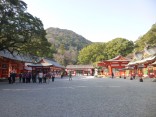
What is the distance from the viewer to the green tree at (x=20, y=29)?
29719mm

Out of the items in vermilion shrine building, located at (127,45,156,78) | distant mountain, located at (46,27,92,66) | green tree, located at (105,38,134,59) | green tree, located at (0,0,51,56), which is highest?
distant mountain, located at (46,27,92,66)

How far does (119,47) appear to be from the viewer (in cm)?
9894

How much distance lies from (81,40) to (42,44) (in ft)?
543

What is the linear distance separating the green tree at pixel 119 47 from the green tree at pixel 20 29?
6759 cm

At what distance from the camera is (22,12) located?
31.6 meters

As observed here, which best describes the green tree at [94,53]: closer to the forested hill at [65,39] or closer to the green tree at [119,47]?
the green tree at [119,47]

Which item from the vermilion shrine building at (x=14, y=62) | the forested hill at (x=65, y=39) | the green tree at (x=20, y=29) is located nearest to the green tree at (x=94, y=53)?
the vermilion shrine building at (x=14, y=62)

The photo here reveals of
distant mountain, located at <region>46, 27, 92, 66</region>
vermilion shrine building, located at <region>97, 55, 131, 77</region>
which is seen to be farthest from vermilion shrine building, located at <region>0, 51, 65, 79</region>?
distant mountain, located at <region>46, 27, 92, 66</region>

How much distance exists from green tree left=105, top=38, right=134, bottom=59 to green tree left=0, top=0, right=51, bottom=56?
67590mm

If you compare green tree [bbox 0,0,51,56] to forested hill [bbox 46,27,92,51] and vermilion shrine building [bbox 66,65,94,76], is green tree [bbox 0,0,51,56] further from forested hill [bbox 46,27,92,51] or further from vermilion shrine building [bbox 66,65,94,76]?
forested hill [bbox 46,27,92,51]

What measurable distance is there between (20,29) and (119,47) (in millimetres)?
71963

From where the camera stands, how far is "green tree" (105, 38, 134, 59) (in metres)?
98.9

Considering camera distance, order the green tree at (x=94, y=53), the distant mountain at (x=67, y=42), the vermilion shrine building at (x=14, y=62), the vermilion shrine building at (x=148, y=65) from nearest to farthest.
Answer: the vermilion shrine building at (x=14, y=62) < the vermilion shrine building at (x=148, y=65) < the green tree at (x=94, y=53) < the distant mountain at (x=67, y=42)

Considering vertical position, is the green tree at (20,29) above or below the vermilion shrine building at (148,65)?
above
